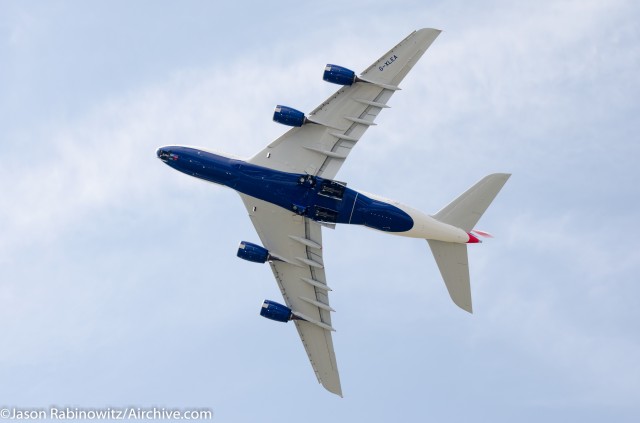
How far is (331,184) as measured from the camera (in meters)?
75.8

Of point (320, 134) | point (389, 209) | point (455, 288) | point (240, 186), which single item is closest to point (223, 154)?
point (240, 186)

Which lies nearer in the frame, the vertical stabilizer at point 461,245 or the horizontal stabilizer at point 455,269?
the vertical stabilizer at point 461,245

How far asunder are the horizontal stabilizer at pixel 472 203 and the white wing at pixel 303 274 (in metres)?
10.3

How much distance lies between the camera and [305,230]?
7900 cm

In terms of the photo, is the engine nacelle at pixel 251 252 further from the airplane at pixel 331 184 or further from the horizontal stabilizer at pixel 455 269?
the horizontal stabilizer at pixel 455 269

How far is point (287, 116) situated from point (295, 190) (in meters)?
5.93

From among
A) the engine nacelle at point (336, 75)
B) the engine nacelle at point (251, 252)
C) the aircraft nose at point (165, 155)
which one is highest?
the engine nacelle at point (336, 75)

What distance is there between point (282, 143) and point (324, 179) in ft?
13.9

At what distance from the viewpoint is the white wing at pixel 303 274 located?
257 feet

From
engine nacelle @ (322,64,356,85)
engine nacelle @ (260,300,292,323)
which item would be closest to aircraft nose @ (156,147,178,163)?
engine nacelle @ (322,64,356,85)

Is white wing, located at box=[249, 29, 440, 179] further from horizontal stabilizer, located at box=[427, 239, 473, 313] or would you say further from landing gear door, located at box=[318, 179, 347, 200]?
horizontal stabilizer, located at box=[427, 239, 473, 313]

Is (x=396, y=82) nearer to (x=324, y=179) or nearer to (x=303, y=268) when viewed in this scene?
(x=324, y=179)

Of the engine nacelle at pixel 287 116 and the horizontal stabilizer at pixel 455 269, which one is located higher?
the engine nacelle at pixel 287 116

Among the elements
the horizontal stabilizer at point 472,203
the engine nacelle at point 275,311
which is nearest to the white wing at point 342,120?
the horizontal stabilizer at point 472,203
